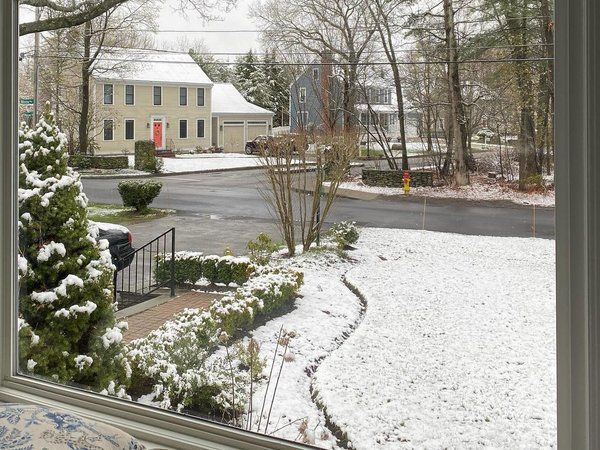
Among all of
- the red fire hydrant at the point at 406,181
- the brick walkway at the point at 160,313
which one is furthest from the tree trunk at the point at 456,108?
Result: the brick walkway at the point at 160,313

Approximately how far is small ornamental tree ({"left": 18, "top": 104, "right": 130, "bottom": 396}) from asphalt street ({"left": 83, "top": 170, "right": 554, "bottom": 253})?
0.11 m

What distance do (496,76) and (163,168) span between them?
1089 millimetres

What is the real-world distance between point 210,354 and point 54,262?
691mm

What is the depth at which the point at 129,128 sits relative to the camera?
2201 millimetres

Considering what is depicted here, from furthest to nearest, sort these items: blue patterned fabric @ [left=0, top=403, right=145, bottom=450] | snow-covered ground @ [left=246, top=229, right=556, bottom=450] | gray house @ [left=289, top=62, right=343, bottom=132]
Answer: gray house @ [left=289, top=62, right=343, bottom=132], snow-covered ground @ [left=246, top=229, right=556, bottom=450], blue patterned fabric @ [left=0, top=403, right=145, bottom=450]

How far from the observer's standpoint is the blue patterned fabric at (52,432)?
4.42 ft

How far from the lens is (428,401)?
5.34 ft

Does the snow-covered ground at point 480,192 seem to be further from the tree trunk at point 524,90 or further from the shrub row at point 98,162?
the shrub row at point 98,162

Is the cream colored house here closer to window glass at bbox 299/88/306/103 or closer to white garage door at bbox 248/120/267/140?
white garage door at bbox 248/120/267/140

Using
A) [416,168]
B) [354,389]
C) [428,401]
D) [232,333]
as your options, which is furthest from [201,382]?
[416,168]

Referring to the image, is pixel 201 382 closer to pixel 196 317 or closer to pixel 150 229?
pixel 196 317

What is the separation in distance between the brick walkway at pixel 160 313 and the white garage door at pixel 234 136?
17.9 inches

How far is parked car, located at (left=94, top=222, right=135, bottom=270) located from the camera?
221 centimetres

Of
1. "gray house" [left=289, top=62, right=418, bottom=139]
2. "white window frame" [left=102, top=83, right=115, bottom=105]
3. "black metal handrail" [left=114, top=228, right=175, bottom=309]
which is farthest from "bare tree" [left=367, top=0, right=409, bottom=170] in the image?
"white window frame" [left=102, top=83, right=115, bottom=105]
